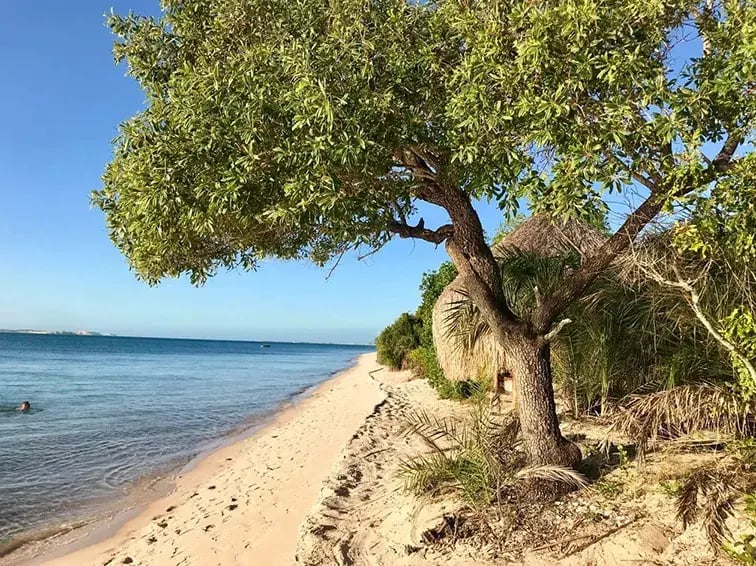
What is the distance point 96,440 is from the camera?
498 inches

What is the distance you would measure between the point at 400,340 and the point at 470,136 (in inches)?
821

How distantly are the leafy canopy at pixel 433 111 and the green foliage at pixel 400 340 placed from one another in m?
17.7

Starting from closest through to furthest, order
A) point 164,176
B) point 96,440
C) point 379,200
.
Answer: point 164,176 → point 379,200 → point 96,440

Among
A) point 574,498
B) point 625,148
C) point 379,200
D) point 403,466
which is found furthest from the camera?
point 403,466

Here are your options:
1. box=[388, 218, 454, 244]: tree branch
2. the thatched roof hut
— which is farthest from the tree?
the thatched roof hut

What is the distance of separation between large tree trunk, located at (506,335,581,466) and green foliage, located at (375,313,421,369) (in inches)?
648

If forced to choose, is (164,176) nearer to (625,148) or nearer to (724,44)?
(625,148)

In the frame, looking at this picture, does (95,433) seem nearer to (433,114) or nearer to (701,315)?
(433,114)

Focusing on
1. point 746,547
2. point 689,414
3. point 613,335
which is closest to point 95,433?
point 613,335

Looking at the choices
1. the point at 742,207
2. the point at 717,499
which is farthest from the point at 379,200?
the point at 717,499

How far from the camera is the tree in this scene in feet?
11.7

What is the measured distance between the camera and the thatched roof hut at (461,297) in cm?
938

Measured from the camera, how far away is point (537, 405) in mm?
5242

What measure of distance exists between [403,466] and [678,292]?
3491mm
